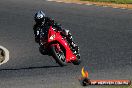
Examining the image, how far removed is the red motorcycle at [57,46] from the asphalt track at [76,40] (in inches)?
21.7

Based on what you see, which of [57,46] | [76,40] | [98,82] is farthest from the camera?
[76,40]

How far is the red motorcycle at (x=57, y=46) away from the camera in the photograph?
18.1m

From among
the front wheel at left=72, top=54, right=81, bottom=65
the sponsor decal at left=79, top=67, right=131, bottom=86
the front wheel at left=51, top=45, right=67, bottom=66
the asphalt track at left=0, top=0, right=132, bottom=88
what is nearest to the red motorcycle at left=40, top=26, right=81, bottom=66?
the front wheel at left=51, top=45, right=67, bottom=66

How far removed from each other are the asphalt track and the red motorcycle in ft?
1.81

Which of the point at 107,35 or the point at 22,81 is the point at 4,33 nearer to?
the point at 107,35

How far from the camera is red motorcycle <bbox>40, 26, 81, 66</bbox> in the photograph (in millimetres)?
18062

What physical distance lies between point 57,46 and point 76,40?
5779 mm

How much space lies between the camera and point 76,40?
2380cm

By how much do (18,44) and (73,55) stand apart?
5236 millimetres

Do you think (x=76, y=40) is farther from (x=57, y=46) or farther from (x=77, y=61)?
(x=57, y=46)

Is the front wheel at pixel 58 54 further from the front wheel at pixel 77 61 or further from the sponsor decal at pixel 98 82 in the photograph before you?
the sponsor decal at pixel 98 82

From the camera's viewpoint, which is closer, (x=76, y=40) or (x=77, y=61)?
(x=77, y=61)

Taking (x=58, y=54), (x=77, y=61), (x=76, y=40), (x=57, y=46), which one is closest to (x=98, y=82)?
(x=58, y=54)

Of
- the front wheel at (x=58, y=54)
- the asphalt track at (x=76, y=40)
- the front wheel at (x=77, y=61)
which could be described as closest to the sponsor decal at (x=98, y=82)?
the asphalt track at (x=76, y=40)
